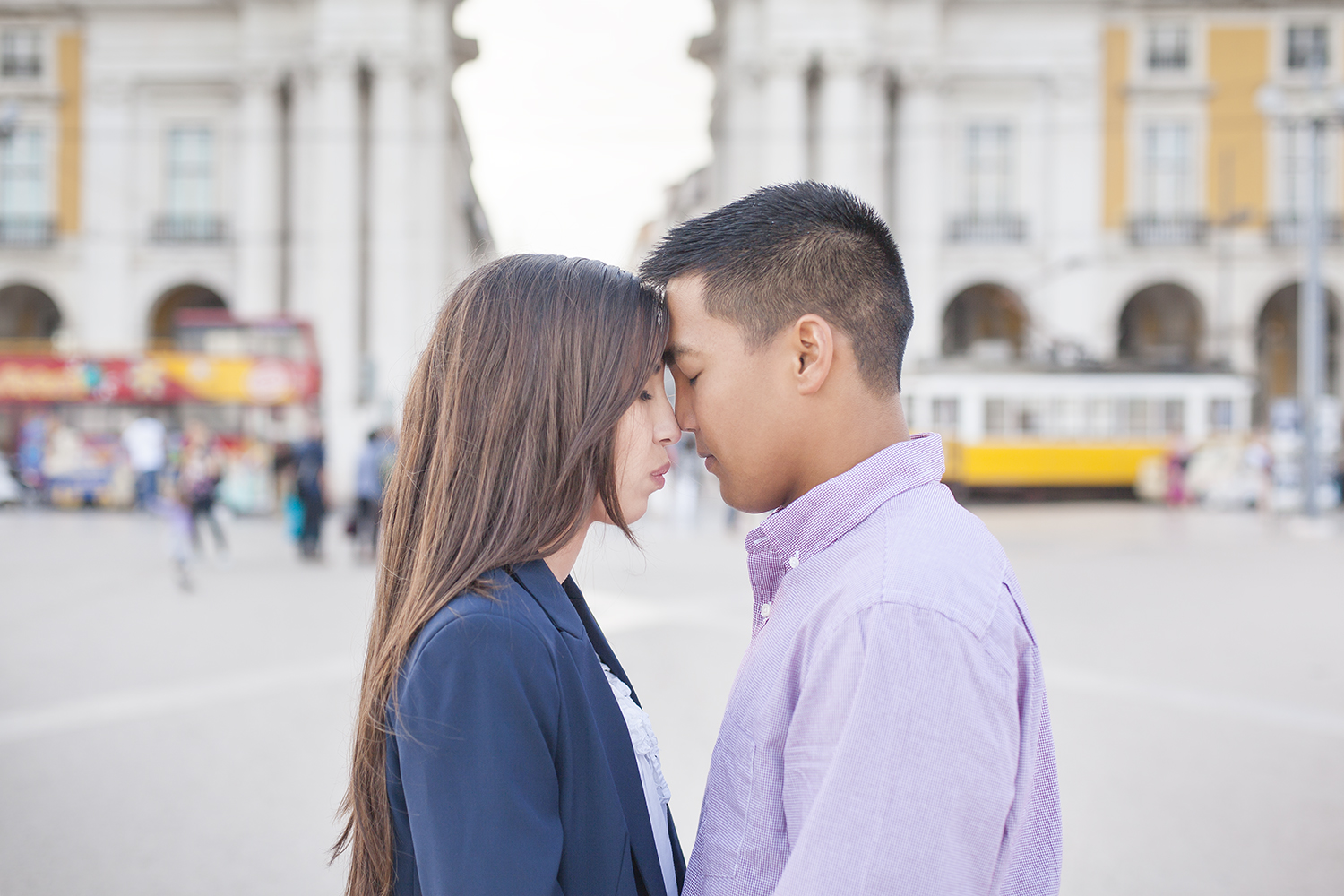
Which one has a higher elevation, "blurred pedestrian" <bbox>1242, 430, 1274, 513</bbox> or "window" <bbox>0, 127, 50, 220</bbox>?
"window" <bbox>0, 127, 50, 220</bbox>

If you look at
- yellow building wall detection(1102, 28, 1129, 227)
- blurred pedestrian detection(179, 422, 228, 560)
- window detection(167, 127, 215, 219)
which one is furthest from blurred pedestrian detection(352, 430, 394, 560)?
yellow building wall detection(1102, 28, 1129, 227)

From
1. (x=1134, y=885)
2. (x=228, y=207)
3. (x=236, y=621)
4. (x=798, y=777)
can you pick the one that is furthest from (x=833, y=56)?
(x=798, y=777)

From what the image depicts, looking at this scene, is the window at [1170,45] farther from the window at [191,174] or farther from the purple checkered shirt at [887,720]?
the purple checkered shirt at [887,720]

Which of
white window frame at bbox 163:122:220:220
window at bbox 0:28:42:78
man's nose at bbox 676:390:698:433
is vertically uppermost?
window at bbox 0:28:42:78

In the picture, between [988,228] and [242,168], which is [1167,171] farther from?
[242,168]

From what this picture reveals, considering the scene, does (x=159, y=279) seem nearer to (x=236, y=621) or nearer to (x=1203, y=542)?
(x=236, y=621)

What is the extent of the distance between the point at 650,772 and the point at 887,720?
718mm

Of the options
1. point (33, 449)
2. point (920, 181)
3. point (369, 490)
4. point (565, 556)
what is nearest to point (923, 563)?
point (565, 556)

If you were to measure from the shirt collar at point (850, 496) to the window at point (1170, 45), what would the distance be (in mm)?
37031

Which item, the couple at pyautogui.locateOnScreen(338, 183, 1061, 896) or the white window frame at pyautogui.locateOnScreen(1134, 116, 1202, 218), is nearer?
the couple at pyautogui.locateOnScreen(338, 183, 1061, 896)

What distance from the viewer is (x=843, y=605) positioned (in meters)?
1.09

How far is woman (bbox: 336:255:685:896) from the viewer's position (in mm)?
1256

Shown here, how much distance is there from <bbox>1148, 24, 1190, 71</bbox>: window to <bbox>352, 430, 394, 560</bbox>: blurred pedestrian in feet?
98.6

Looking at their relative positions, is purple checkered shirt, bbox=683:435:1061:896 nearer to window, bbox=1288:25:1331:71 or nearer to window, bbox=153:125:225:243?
window, bbox=153:125:225:243
